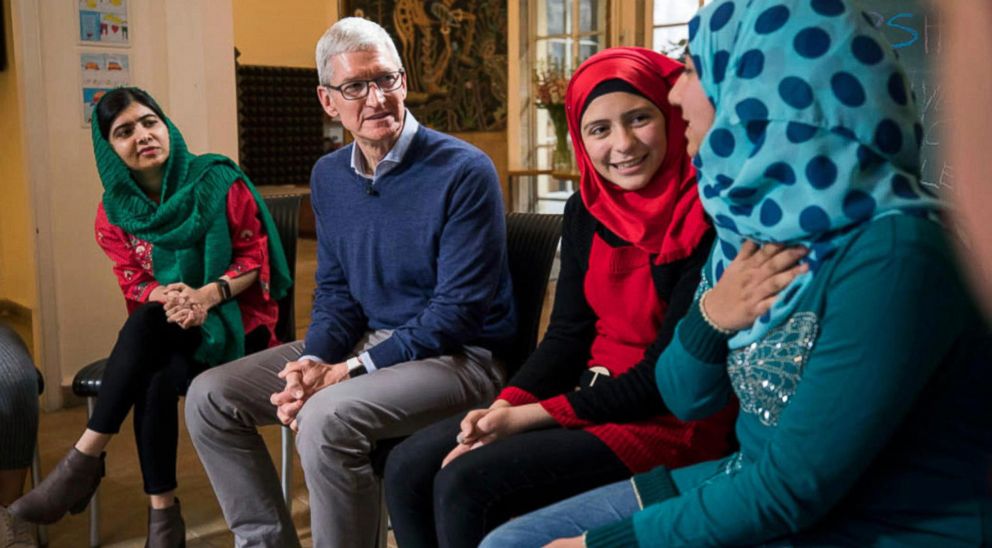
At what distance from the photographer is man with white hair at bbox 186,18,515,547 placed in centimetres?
210

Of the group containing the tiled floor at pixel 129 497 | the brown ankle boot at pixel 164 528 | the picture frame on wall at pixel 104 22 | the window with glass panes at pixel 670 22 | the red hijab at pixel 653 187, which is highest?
the window with glass panes at pixel 670 22

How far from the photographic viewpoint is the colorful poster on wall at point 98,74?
384 centimetres

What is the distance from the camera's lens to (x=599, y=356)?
6.09 ft

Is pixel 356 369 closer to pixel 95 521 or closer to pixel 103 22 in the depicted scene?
pixel 95 521

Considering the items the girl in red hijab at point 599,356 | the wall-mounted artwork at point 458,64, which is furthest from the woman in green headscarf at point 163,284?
the wall-mounted artwork at point 458,64

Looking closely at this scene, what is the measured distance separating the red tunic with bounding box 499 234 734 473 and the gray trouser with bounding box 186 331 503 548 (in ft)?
1.12

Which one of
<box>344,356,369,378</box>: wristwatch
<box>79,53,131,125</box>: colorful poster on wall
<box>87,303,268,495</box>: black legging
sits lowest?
<box>87,303,268,495</box>: black legging

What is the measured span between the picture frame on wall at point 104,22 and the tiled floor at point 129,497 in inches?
57.4

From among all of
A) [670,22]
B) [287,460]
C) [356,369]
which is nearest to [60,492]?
[287,460]

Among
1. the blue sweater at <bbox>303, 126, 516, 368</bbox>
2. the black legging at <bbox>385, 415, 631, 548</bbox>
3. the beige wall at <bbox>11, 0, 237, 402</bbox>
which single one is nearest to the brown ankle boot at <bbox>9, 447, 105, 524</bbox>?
the blue sweater at <bbox>303, 126, 516, 368</bbox>

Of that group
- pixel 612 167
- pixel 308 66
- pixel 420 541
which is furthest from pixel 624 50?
pixel 308 66

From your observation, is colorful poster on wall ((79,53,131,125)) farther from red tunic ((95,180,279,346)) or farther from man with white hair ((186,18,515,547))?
man with white hair ((186,18,515,547))

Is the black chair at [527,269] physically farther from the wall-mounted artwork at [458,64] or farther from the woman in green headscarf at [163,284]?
the wall-mounted artwork at [458,64]

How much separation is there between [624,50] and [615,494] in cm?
79
